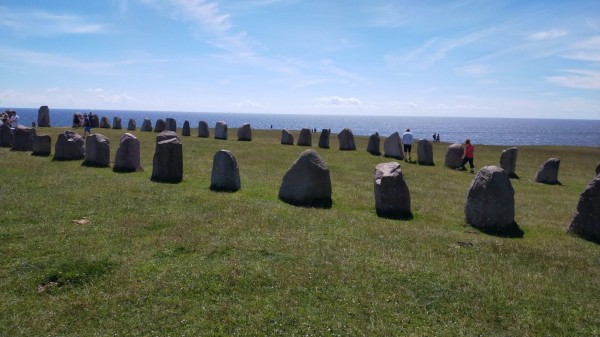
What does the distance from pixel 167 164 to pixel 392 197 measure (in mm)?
9575

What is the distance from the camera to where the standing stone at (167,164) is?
59.5 feet

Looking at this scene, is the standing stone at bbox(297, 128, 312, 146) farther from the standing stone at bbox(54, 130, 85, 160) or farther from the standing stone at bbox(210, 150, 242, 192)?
the standing stone at bbox(210, 150, 242, 192)

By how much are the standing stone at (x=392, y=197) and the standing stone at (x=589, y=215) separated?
503 centimetres

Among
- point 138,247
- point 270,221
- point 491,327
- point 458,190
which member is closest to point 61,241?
point 138,247

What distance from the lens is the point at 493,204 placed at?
1359cm

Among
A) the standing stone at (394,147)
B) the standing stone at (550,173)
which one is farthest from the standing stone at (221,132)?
the standing stone at (550,173)

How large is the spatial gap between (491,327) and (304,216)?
6969mm

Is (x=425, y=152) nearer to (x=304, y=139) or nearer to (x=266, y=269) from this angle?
(x=304, y=139)

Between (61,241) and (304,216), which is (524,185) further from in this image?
(61,241)

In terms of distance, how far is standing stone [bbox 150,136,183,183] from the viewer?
18.1 metres

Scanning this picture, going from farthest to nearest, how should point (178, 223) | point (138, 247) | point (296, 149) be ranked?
point (296, 149)
point (178, 223)
point (138, 247)

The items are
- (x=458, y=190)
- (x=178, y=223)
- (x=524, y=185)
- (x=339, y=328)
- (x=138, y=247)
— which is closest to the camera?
(x=339, y=328)

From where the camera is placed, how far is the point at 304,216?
13.4 meters

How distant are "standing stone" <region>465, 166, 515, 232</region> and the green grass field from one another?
0.65m
